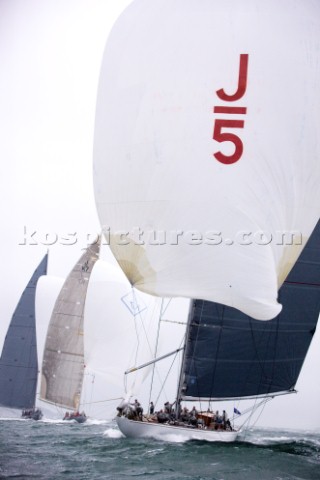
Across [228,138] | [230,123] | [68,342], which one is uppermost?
[230,123]

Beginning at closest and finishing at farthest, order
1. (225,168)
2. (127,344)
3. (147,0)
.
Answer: (225,168)
(147,0)
(127,344)

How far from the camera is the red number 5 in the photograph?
17.3 metres

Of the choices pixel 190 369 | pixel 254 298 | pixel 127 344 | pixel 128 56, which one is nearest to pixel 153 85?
pixel 128 56

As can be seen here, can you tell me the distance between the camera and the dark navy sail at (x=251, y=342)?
23109 mm

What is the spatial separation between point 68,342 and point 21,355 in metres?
5.73

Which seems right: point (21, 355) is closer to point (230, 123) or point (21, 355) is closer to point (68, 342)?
point (68, 342)

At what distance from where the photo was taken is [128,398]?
23.0 metres

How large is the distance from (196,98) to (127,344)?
11.2m

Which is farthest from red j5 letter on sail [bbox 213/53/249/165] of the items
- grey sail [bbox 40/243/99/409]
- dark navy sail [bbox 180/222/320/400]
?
grey sail [bbox 40/243/99/409]

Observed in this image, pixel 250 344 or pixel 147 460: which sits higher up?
pixel 250 344

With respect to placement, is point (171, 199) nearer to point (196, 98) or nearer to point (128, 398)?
point (196, 98)

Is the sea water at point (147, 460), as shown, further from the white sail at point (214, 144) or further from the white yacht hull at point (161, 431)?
the white sail at point (214, 144)

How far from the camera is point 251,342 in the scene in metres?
23.5

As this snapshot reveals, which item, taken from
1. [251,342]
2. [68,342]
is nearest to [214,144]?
[251,342]
